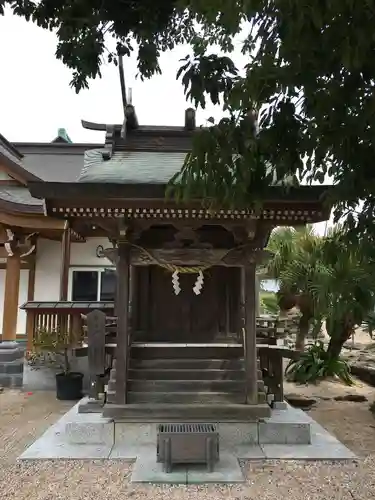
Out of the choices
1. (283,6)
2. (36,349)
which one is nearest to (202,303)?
(36,349)

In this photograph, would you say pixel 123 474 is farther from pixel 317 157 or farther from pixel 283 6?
pixel 283 6

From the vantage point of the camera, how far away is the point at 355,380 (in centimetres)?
1013

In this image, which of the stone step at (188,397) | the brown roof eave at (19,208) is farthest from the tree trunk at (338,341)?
the brown roof eave at (19,208)

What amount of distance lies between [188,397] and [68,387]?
3.17 metres

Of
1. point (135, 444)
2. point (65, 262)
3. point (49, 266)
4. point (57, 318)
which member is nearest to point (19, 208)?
point (65, 262)

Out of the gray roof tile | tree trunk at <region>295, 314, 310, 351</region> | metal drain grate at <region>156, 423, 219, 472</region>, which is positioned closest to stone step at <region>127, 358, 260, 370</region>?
metal drain grate at <region>156, 423, 219, 472</region>

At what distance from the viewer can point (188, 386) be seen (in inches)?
229

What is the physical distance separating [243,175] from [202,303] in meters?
4.58

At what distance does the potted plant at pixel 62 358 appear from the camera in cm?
786

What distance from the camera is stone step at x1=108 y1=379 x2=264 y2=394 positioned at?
18.9ft

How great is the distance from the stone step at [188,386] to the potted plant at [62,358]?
97.3 inches

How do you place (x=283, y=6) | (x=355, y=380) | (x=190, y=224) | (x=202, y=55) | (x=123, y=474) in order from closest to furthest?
(x=283, y=6), (x=202, y=55), (x=123, y=474), (x=190, y=224), (x=355, y=380)

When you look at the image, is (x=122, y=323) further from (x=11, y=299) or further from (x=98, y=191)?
(x=11, y=299)

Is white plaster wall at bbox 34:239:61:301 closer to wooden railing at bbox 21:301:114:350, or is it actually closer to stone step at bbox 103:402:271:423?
wooden railing at bbox 21:301:114:350
